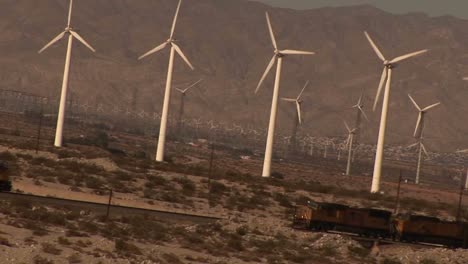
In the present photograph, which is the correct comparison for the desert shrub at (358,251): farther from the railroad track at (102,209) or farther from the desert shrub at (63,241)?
the desert shrub at (63,241)

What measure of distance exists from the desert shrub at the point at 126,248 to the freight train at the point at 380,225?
2538cm

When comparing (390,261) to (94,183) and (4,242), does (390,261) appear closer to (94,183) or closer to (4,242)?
(4,242)

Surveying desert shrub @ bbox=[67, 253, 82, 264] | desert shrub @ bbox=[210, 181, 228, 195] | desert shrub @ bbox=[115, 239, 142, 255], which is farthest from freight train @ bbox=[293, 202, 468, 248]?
desert shrub @ bbox=[67, 253, 82, 264]

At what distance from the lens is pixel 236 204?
86.3m

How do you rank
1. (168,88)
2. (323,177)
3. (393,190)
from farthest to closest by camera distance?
1. (323,177)
2. (393,190)
3. (168,88)

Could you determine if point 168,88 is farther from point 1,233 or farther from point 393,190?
point 1,233

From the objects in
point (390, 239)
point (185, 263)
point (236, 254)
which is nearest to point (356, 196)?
point (390, 239)

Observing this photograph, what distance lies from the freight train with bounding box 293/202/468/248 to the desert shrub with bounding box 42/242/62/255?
29.9 metres

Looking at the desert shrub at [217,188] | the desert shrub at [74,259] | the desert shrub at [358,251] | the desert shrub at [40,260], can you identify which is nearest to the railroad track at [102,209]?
the desert shrub at [358,251]

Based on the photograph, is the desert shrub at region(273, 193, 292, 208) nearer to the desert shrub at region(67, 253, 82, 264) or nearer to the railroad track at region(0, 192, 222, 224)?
the railroad track at region(0, 192, 222, 224)

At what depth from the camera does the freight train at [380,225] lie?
232ft

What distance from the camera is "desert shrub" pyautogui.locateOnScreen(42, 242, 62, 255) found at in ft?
138

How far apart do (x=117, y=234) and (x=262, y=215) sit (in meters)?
31.1

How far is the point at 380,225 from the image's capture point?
71.4m
